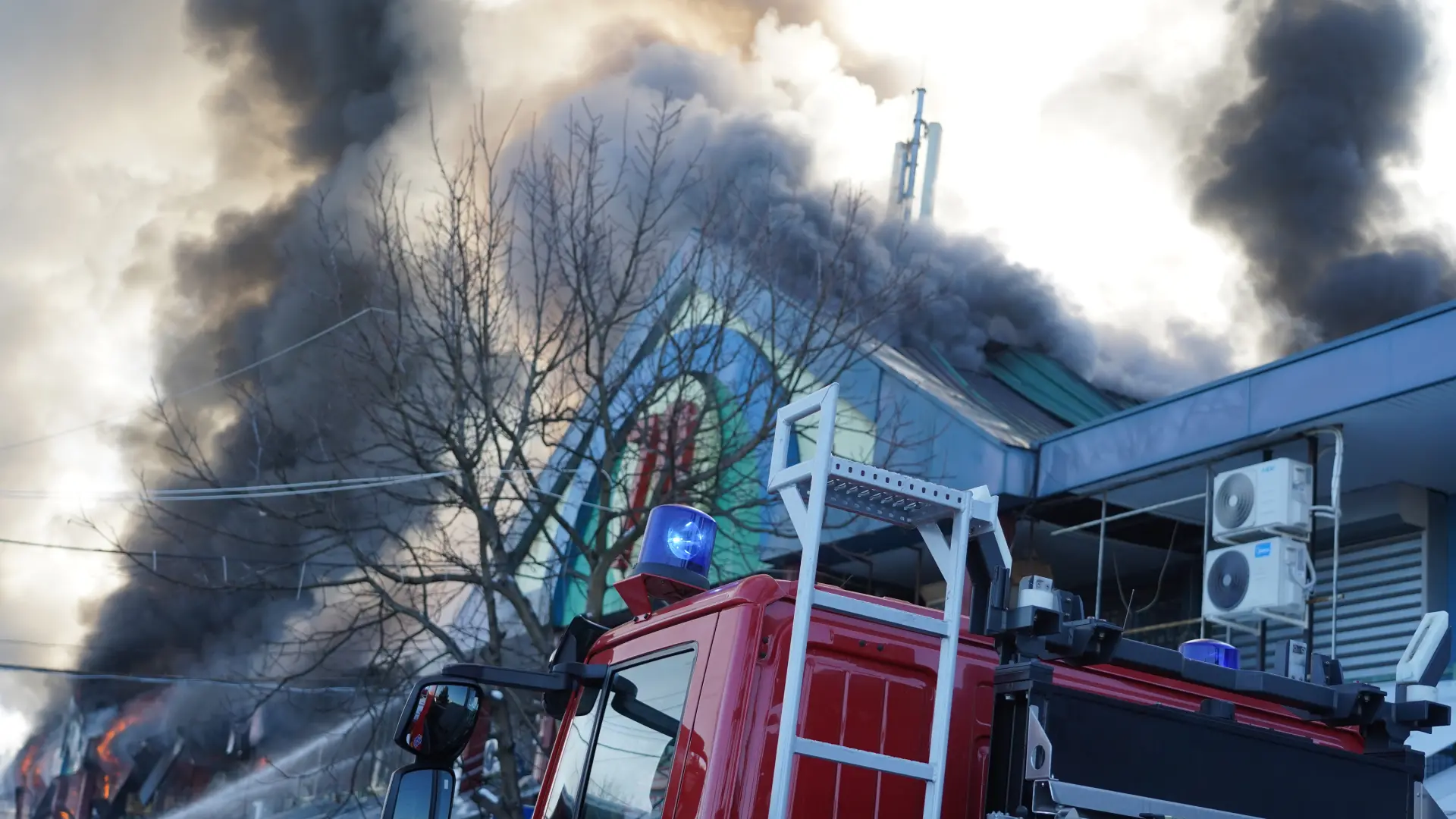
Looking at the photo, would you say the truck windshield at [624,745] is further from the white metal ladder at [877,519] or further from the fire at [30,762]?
the fire at [30,762]

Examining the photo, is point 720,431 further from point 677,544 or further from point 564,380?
point 677,544

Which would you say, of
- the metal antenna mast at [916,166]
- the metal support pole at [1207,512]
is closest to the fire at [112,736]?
the metal antenna mast at [916,166]

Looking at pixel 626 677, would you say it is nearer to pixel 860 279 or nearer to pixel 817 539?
pixel 817 539

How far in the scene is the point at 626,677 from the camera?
11.3 feet

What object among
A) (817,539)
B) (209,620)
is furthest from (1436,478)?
(209,620)

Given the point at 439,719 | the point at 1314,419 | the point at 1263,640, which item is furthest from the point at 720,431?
the point at 439,719

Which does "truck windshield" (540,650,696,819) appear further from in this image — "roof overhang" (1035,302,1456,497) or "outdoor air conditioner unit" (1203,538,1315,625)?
"outdoor air conditioner unit" (1203,538,1315,625)

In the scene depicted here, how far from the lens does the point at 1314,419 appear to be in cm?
758

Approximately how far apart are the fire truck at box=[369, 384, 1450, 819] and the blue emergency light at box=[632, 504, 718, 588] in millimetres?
225

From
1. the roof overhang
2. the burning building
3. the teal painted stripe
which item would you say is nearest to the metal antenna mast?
the teal painted stripe

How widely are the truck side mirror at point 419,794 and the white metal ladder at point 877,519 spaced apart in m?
0.90

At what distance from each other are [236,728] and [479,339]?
13190mm

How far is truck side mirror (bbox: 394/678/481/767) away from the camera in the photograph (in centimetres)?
319

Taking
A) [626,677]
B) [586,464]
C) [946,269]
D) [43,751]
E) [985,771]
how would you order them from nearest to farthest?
[985,771] → [626,677] → [586,464] → [946,269] → [43,751]
